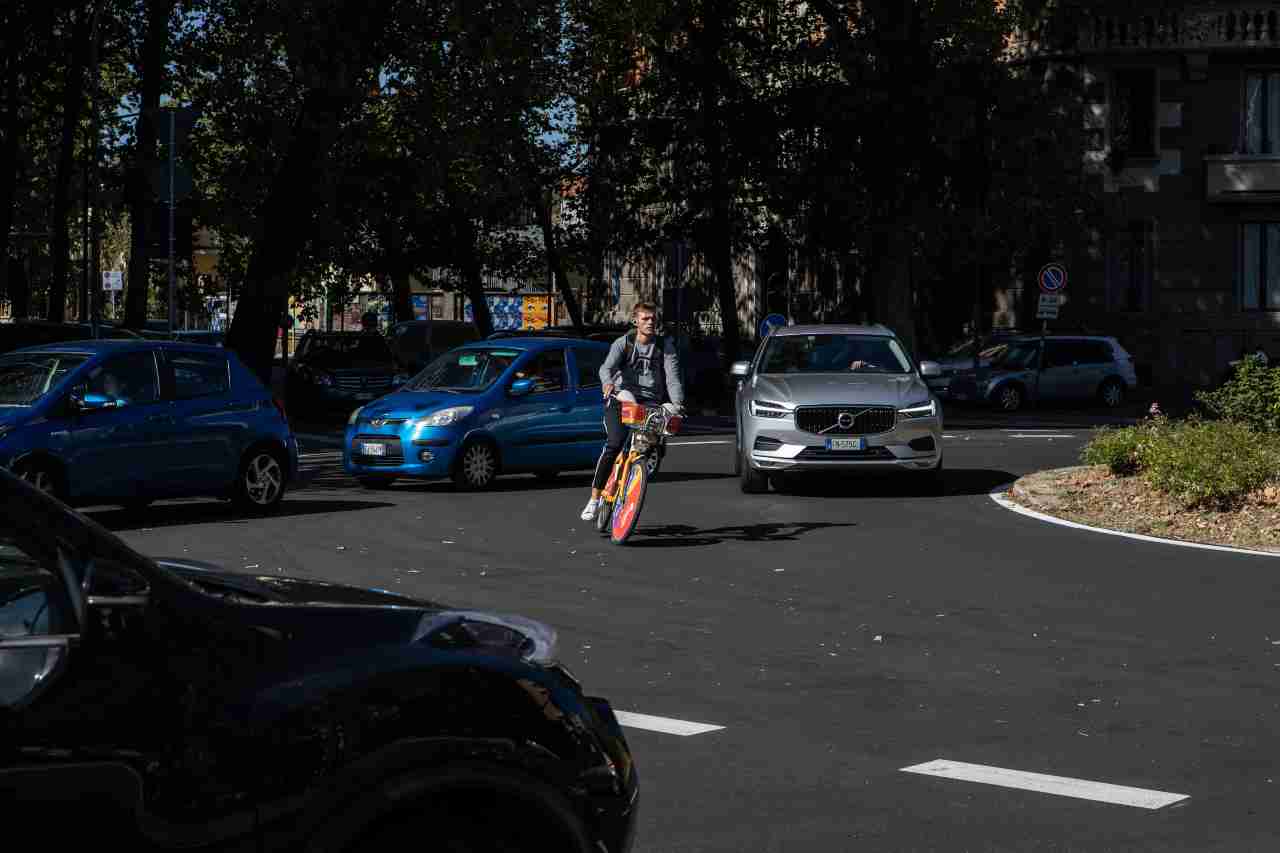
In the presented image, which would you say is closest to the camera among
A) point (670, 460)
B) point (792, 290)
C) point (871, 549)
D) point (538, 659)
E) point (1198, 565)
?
point (538, 659)

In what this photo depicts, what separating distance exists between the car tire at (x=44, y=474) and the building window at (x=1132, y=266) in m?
36.4

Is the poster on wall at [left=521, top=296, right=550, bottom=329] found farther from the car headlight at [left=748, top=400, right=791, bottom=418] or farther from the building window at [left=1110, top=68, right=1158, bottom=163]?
the car headlight at [left=748, top=400, right=791, bottom=418]

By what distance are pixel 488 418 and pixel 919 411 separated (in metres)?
4.21

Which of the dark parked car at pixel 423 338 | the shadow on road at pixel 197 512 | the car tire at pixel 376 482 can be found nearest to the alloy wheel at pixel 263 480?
the shadow on road at pixel 197 512

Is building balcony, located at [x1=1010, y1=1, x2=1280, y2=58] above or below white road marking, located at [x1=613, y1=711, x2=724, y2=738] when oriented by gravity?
above

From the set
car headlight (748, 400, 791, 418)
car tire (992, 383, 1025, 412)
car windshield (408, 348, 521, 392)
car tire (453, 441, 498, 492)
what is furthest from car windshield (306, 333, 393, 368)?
car headlight (748, 400, 791, 418)

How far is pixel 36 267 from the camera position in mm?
74062

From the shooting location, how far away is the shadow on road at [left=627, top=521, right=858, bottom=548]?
14.8 meters

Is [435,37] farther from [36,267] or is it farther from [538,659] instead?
[36,267]

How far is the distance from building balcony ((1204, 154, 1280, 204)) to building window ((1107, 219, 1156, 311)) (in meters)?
1.75

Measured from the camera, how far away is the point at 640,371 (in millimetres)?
15289

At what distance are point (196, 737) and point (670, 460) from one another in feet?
68.8

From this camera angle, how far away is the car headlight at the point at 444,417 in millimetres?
19766

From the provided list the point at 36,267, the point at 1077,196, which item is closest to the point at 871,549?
the point at 1077,196
